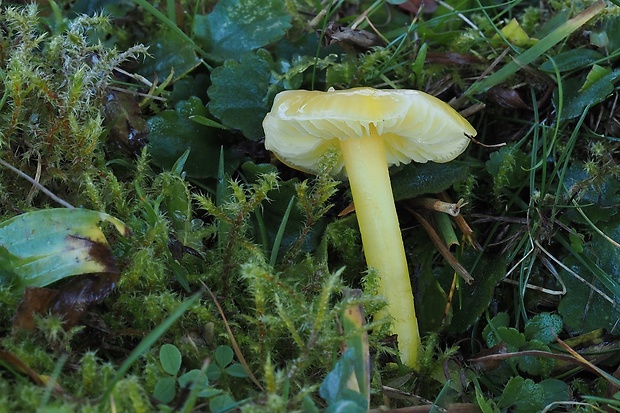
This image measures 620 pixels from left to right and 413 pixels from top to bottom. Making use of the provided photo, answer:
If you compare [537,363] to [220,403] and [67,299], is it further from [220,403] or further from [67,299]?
[67,299]

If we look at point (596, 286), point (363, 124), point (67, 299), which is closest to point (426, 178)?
point (363, 124)

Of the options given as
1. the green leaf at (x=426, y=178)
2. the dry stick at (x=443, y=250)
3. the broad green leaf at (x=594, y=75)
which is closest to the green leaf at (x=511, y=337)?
the dry stick at (x=443, y=250)

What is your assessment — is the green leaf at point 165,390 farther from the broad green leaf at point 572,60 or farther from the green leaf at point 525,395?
the broad green leaf at point 572,60

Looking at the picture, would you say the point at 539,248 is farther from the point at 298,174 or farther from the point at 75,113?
the point at 75,113

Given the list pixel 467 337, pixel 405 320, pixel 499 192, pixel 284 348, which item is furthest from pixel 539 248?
pixel 284 348

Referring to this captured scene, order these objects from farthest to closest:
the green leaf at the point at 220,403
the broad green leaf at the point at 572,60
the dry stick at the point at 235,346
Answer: the broad green leaf at the point at 572,60 < the dry stick at the point at 235,346 < the green leaf at the point at 220,403
